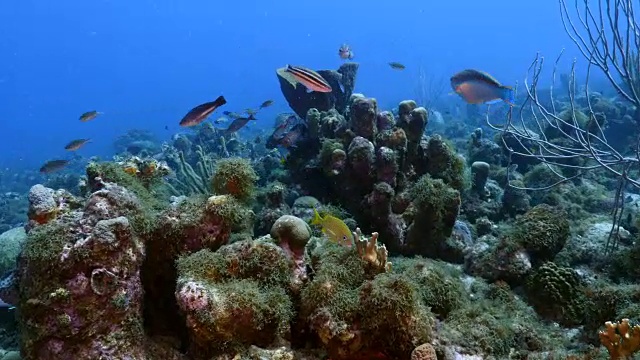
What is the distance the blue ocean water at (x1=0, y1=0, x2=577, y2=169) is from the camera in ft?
367

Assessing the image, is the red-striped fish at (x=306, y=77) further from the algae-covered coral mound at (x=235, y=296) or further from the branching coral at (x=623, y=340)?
the branching coral at (x=623, y=340)

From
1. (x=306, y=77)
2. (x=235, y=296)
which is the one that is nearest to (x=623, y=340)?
(x=235, y=296)

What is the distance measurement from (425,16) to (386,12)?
601 inches

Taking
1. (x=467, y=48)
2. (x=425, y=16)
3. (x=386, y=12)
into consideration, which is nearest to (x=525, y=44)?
(x=467, y=48)

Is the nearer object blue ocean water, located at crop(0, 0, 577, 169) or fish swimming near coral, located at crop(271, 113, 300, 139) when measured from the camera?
fish swimming near coral, located at crop(271, 113, 300, 139)

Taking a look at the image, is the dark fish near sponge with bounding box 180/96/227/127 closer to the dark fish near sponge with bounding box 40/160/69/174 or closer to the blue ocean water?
the dark fish near sponge with bounding box 40/160/69/174

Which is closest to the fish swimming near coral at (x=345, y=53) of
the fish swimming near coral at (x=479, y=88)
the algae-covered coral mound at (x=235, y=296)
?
the fish swimming near coral at (x=479, y=88)

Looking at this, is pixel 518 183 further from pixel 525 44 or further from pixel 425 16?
pixel 425 16

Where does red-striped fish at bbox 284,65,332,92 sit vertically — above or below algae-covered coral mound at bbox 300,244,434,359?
above

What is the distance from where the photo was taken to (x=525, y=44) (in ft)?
386

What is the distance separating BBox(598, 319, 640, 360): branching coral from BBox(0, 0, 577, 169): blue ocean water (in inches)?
3618

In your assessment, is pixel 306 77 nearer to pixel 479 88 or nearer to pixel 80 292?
pixel 479 88

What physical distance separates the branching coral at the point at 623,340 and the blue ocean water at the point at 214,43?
91888 mm

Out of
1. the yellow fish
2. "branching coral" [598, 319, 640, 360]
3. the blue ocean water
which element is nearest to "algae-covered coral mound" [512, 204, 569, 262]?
"branching coral" [598, 319, 640, 360]
